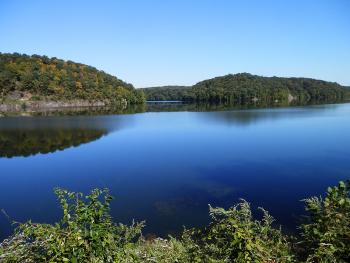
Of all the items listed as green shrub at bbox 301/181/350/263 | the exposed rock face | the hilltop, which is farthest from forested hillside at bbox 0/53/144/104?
green shrub at bbox 301/181/350/263

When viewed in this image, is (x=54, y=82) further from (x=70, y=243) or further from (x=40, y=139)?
(x=70, y=243)

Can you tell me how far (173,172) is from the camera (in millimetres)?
24656

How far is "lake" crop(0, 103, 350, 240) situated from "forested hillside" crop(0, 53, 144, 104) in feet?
324

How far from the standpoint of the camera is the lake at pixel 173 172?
16.9m

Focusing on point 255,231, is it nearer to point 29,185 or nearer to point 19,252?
point 19,252

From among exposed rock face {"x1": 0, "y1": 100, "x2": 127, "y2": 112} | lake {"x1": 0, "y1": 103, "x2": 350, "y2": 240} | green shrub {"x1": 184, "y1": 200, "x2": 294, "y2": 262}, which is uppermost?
exposed rock face {"x1": 0, "y1": 100, "x2": 127, "y2": 112}

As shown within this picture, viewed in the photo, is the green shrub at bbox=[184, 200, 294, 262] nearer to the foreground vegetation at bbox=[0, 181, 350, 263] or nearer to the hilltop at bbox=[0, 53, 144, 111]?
the foreground vegetation at bbox=[0, 181, 350, 263]

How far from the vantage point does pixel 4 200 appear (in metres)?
19.2

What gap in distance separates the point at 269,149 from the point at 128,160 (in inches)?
520

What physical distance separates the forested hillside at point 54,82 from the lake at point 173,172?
9885 cm

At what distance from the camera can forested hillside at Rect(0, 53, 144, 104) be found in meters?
133

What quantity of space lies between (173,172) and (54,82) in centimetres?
13005

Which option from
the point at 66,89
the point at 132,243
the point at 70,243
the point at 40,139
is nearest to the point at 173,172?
the point at 132,243

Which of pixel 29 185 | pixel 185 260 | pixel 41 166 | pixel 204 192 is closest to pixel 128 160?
pixel 41 166
